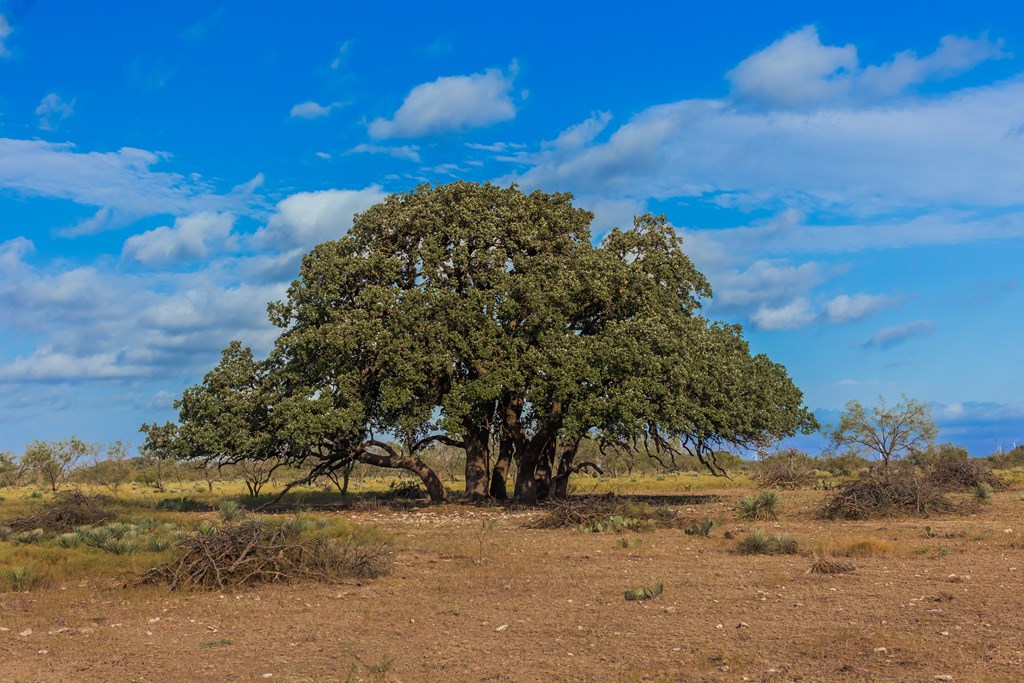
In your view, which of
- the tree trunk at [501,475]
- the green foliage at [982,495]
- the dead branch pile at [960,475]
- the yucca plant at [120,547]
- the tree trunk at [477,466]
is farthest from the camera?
the tree trunk at [501,475]

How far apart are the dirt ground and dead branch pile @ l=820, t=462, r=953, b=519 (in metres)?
5.94

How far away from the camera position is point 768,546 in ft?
58.2

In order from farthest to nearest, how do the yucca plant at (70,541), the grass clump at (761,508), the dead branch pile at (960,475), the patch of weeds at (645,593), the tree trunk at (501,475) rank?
the tree trunk at (501,475)
the dead branch pile at (960,475)
the grass clump at (761,508)
the yucca plant at (70,541)
the patch of weeds at (645,593)

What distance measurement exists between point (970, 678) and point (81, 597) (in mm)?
14342

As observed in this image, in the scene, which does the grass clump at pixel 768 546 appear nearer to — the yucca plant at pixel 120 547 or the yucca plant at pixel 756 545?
the yucca plant at pixel 756 545

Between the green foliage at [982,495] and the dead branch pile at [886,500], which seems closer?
the dead branch pile at [886,500]

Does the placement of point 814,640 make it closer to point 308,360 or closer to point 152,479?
point 308,360

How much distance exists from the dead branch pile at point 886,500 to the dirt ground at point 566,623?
5.94 metres

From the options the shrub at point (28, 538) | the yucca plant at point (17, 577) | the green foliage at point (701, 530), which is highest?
the shrub at point (28, 538)

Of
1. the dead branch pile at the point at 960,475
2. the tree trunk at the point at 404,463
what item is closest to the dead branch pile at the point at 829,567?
the tree trunk at the point at 404,463

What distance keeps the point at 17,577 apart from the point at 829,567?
1597 centimetres

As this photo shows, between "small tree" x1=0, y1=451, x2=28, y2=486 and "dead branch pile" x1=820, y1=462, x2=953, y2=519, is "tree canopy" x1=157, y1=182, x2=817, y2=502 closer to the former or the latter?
"dead branch pile" x1=820, y1=462, x2=953, y2=519

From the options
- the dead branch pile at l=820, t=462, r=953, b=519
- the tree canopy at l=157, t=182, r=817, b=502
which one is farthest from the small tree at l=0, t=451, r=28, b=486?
the dead branch pile at l=820, t=462, r=953, b=519

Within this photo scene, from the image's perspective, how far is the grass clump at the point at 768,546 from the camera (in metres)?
17.7
